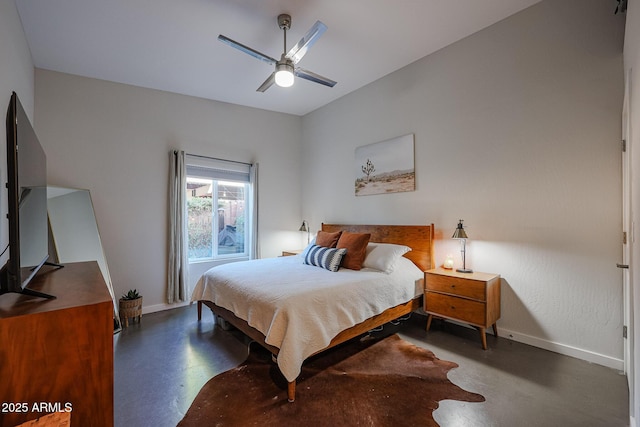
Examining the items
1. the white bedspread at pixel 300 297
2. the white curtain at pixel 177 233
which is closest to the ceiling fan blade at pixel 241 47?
the white bedspread at pixel 300 297

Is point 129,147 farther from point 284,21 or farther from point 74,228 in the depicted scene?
point 284,21

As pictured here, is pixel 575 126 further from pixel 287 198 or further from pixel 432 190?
pixel 287 198

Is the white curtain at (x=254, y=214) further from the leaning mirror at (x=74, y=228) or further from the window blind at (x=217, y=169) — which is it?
the leaning mirror at (x=74, y=228)

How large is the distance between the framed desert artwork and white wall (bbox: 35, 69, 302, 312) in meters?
1.91

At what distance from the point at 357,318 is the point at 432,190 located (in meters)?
1.77

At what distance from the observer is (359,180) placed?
414cm

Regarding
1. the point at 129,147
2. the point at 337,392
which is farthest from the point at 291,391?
the point at 129,147

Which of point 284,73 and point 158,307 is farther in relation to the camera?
point 158,307

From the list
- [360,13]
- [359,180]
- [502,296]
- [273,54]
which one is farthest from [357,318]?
[273,54]

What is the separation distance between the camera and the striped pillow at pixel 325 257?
10.1 ft

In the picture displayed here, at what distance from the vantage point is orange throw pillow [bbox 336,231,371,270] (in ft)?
10.3

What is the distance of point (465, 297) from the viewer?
2.66 m

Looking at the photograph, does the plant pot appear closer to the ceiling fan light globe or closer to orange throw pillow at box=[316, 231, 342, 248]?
orange throw pillow at box=[316, 231, 342, 248]

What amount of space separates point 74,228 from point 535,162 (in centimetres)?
481
